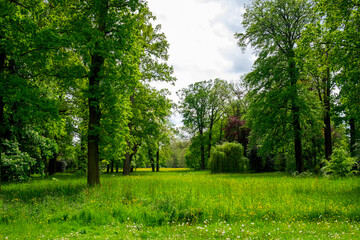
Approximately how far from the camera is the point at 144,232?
244 inches

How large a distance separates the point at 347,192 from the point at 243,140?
96.6ft

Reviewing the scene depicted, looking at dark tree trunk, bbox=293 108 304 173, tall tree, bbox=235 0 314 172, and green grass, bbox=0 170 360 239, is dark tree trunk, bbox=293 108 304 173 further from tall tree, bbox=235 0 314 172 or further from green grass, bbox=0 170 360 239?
green grass, bbox=0 170 360 239

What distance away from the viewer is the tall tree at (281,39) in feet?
70.2

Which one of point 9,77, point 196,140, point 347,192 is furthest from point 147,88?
point 196,140

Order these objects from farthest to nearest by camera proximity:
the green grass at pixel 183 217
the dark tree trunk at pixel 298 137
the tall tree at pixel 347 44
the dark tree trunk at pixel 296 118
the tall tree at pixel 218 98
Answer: the tall tree at pixel 218 98, the dark tree trunk at pixel 298 137, the dark tree trunk at pixel 296 118, the tall tree at pixel 347 44, the green grass at pixel 183 217

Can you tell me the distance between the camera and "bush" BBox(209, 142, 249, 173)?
2889 centimetres

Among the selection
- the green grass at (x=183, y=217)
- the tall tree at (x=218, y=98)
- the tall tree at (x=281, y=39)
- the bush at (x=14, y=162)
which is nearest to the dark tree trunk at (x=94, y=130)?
the green grass at (x=183, y=217)

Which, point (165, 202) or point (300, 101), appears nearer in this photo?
point (165, 202)

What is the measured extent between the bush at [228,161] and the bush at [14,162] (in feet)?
64.4

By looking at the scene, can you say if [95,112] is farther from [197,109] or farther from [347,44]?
[197,109]

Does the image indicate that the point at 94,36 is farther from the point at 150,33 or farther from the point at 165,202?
the point at 150,33

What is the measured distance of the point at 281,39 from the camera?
22.1 metres

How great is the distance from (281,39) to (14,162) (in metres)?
23.2

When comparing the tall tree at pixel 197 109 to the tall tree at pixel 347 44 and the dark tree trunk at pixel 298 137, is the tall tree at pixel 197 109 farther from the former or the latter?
the tall tree at pixel 347 44
